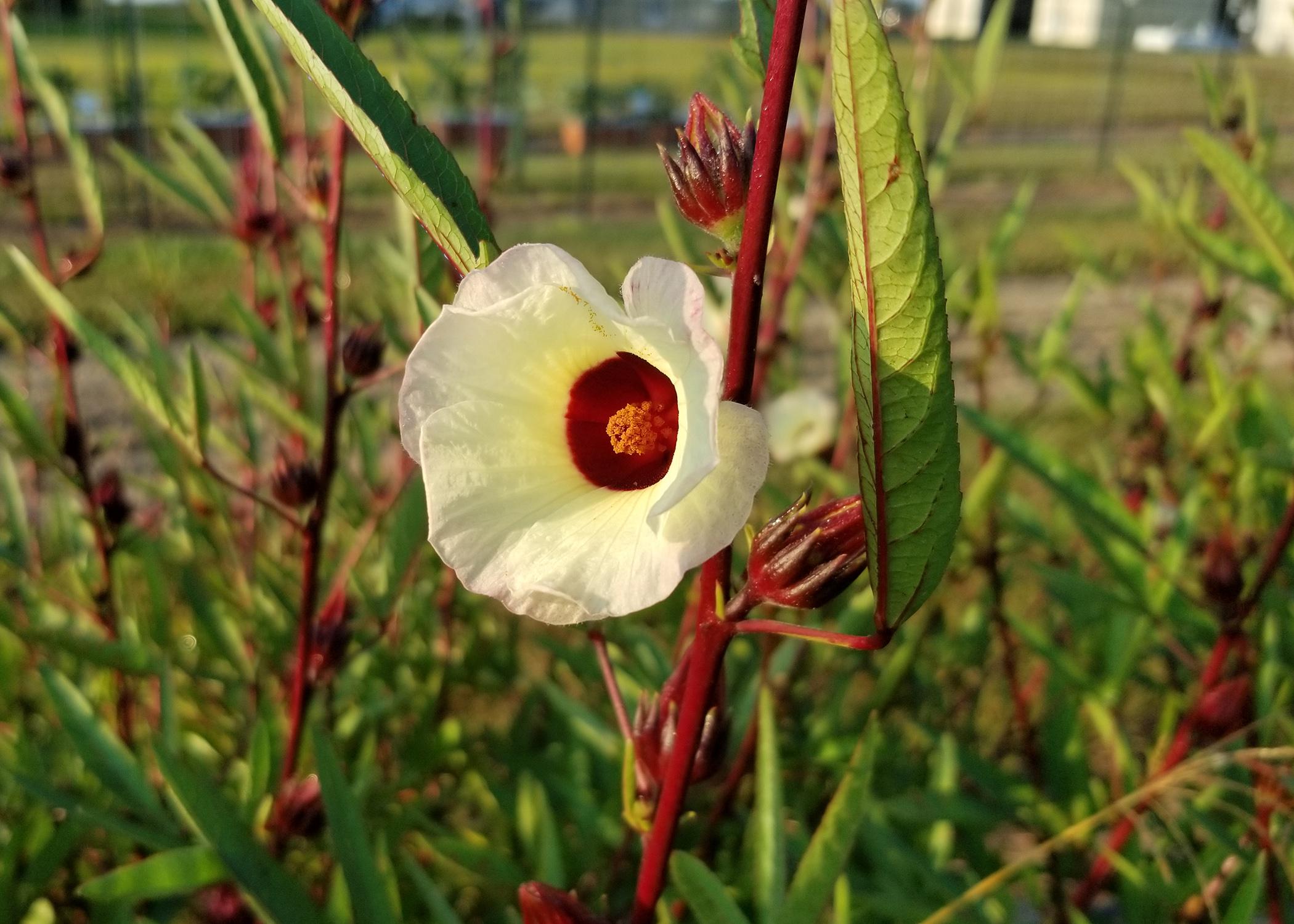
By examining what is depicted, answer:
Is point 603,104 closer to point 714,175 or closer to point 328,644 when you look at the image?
point 328,644

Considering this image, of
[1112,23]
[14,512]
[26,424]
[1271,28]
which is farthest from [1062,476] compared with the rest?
[1112,23]

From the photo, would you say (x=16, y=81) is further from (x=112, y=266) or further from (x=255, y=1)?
(x=112, y=266)

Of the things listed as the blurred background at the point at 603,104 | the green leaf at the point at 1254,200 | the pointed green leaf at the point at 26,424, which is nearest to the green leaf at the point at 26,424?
the pointed green leaf at the point at 26,424

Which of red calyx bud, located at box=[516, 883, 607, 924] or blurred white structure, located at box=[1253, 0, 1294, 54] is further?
blurred white structure, located at box=[1253, 0, 1294, 54]

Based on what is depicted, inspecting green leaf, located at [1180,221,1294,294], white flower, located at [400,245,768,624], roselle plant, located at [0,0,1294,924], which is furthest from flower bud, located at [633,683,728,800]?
green leaf, located at [1180,221,1294,294]

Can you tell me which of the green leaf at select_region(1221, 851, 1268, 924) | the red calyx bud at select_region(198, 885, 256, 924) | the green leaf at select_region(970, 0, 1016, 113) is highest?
the green leaf at select_region(970, 0, 1016, 113)

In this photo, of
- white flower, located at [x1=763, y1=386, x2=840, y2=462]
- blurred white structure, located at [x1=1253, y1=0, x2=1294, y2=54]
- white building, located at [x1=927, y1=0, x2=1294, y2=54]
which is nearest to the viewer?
white flower, located at [x1=763, y1=386, x2=840, y2=462]

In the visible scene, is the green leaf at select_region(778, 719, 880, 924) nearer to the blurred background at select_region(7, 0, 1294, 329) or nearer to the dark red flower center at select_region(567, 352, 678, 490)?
the dark red flower center at select_region(567, 352, 678, 490)

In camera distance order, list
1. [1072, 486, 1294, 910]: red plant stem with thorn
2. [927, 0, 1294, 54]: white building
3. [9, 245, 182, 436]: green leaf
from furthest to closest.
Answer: [927, 0, 1294, 54]: white building → [1072, 486, 1294, 910]: red plant stem with thorn → [9, 245, 182, 436]: green leaf
